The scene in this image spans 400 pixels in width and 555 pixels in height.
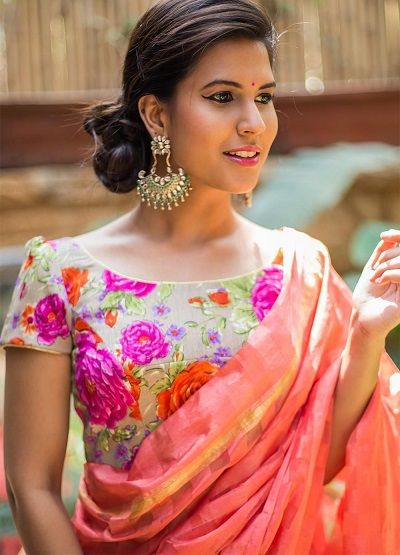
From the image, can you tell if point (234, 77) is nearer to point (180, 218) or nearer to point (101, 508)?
point (180, 218)

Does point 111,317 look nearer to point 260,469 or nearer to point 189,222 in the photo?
point 189,222

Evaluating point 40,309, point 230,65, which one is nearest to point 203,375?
point 40,309

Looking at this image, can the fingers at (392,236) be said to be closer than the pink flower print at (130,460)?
Yes

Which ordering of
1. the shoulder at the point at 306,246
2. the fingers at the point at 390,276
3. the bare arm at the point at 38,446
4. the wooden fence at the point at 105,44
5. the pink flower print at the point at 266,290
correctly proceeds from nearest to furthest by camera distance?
the fingers at the point at 390,276
the bare arm at the point at 38,446
the pink flower print at the point at 266,290
the shoulder at the point at 306,246
the wooden fence at the point at 105,44

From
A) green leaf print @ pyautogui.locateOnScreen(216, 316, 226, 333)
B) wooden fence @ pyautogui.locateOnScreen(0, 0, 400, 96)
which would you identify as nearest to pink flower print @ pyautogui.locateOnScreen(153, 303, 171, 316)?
green leaf print @ pyautogui.locateOnScreen(216, 316, 226, 333)

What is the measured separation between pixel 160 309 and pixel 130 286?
0.08 metres

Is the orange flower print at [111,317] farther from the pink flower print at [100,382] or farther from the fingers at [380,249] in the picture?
the fingers at [380,249]

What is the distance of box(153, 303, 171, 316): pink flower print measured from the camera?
1.97m

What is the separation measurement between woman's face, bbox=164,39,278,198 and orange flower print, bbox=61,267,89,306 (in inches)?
12.9

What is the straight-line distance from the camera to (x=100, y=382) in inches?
76.2

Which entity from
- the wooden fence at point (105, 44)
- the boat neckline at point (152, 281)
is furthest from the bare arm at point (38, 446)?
the wooden fence at point (105, 44)

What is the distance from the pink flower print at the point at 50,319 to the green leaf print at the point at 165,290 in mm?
203

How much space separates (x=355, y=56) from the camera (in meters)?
5.27

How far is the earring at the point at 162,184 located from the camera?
6.75ft
